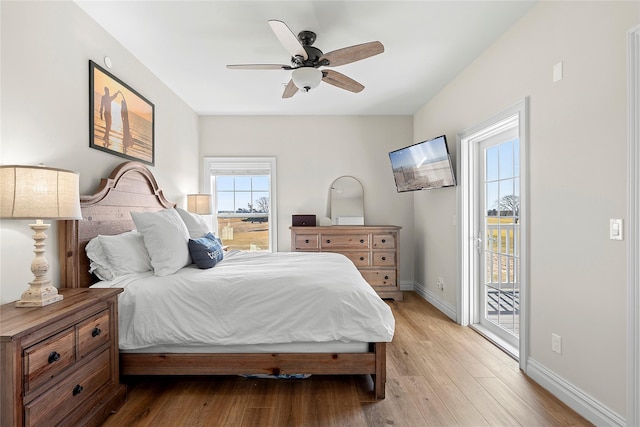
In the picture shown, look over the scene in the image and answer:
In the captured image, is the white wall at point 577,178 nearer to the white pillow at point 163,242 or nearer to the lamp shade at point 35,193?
the white pillow at point 163,242

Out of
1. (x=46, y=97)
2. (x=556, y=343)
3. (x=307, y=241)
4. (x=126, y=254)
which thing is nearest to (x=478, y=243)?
(x=556, y=343)

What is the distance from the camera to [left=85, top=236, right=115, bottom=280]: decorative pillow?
217 centimetres

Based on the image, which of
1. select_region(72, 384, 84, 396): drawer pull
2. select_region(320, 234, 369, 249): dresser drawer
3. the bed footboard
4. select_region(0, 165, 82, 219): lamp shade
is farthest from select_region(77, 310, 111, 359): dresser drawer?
select_region(320, 234, 369, 249): dresser drawer

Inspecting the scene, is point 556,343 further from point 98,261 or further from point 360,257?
point 98,261

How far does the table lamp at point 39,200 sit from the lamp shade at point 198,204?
2.38m

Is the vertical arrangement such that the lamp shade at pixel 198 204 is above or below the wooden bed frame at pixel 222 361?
above

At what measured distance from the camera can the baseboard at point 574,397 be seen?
5.52 feet

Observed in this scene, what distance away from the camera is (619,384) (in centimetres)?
163

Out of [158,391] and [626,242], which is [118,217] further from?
[626,242]

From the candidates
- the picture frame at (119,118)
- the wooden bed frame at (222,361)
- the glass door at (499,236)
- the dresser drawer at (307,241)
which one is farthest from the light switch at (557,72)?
the picture frame at (119,118)

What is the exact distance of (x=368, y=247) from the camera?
14.1ft

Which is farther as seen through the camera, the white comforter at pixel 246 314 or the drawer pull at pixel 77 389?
the white comforter at pixel 246 314

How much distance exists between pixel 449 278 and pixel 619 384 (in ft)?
6.70

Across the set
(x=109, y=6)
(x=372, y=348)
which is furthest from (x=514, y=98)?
(x=109, y=6)
